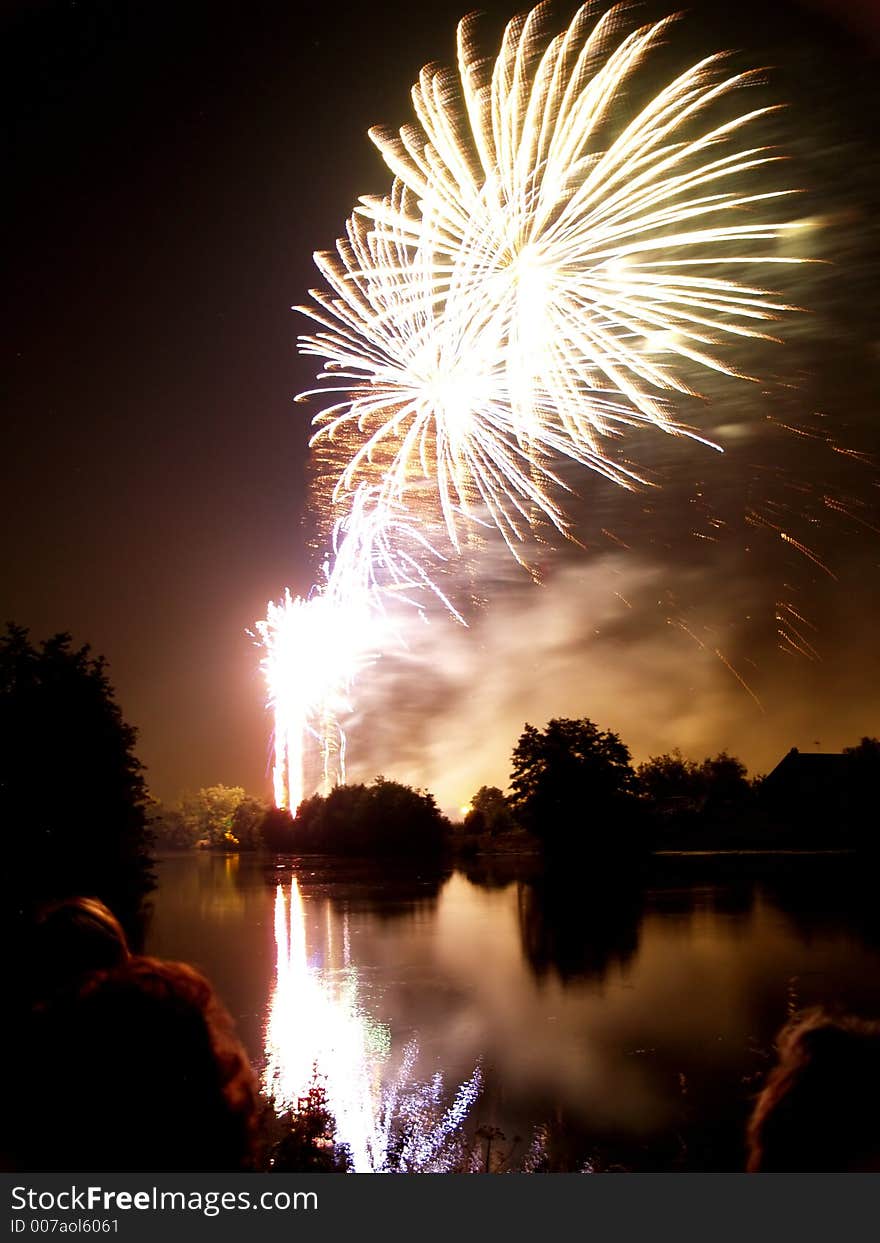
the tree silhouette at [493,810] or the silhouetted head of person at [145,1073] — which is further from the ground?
the silhouetted head of person at [145,1073]

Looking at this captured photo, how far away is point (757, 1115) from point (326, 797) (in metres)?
29.4

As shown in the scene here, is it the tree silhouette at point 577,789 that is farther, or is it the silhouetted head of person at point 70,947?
the tree silhouette at point 577,789

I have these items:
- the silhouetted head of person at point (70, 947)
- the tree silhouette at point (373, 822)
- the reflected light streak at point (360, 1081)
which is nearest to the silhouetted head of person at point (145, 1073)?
the silhouetted head of person at point (70, 947)

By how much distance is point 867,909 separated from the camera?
16.8 meters

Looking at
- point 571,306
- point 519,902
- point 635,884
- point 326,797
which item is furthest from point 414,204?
point 326,797

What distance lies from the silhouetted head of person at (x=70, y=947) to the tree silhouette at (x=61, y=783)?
7873 millimetres

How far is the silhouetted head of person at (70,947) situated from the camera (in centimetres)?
160

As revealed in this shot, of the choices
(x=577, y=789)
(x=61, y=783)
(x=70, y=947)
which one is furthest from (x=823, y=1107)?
(x=577, y=789)

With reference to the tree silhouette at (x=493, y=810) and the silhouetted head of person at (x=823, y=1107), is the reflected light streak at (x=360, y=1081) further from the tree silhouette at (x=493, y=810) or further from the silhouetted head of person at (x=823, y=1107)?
the tree silhouette at (x=493, y=810)

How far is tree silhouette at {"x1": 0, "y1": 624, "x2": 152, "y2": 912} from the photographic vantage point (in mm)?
9336

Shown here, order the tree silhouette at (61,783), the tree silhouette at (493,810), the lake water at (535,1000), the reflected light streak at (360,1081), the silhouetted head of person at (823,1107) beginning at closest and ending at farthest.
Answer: the silhouetted head of person at (823,1107) < the reflected light streak at (360,1081) < the lake water at (535,1000) < the tree silhouette at (61,783) < the tree silhouette at (493,810)

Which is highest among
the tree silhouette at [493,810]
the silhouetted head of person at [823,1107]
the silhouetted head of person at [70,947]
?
the silhouetted head of person at [70,947]
